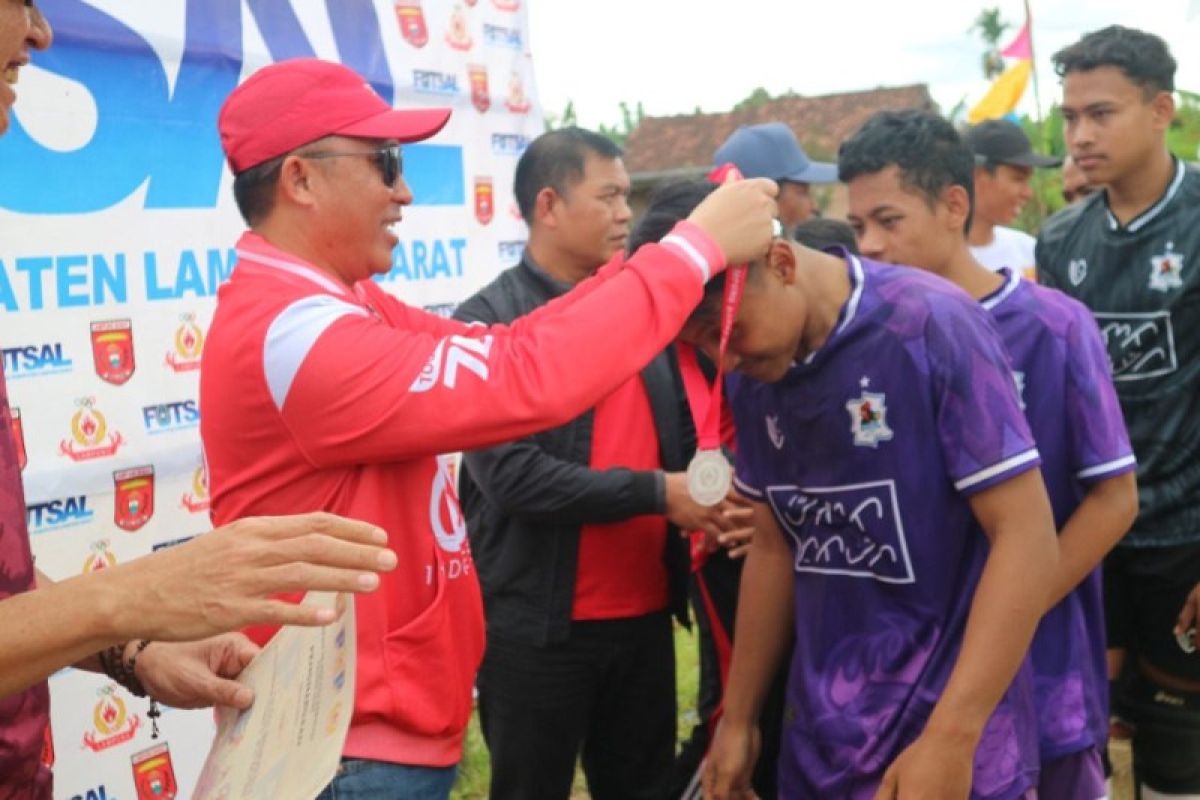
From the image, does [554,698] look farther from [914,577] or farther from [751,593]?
[914,577]

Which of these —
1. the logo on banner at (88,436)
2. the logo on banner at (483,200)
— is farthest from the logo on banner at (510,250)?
the logo on banner at (88,436)

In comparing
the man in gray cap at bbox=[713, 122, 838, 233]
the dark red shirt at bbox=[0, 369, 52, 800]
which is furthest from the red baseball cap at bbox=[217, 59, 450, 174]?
the man in gray cap at bbox=[713, 122, 838, 233]

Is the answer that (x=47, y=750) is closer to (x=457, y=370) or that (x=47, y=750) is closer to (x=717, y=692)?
(x=457, y=370)

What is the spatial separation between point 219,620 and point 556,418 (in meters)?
0.77

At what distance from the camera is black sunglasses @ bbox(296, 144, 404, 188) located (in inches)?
93.7

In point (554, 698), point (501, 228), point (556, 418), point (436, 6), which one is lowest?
point (554, 698)

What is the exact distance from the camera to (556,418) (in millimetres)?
2172

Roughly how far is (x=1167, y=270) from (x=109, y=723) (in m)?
3.14

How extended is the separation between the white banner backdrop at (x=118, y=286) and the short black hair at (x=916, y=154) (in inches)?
73.2

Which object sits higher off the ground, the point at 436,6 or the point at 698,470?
the point at 436,6

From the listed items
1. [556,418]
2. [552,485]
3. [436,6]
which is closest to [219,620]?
[556,418]

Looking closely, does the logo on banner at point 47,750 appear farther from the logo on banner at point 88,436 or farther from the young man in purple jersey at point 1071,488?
the young man in purple jersey at point 1071,488

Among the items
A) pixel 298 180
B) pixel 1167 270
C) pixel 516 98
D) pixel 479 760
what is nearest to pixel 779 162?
pixel 516 98

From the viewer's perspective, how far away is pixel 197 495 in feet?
12.5
